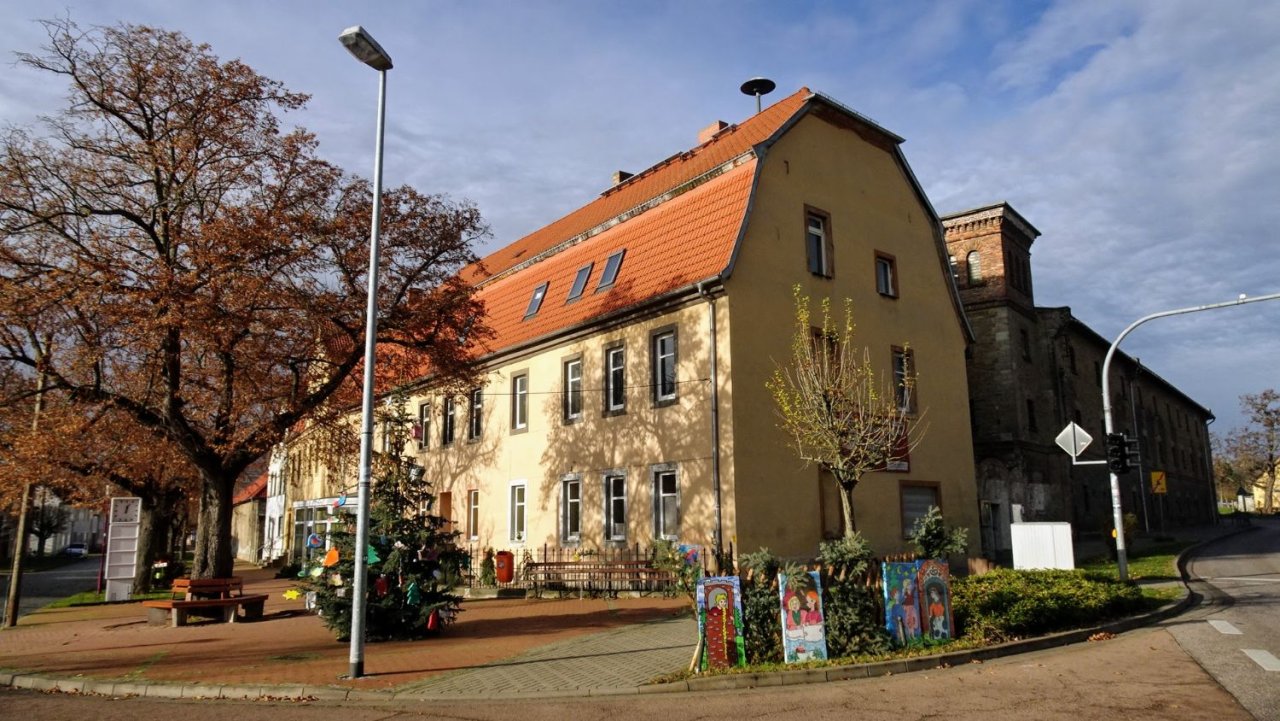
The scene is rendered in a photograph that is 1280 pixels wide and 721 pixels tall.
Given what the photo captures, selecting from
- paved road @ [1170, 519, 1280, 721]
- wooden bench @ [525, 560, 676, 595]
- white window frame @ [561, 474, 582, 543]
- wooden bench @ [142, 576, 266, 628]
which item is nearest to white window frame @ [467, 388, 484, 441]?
white window frame @ [561, 474, 582, 543]

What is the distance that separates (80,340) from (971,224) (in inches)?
1220

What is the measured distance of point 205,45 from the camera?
16.3 meters

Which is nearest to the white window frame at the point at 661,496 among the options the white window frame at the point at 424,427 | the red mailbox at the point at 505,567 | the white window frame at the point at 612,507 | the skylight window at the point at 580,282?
the white window frame at the point at 612,507

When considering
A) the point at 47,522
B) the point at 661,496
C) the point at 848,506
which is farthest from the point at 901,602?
the point at 47,522

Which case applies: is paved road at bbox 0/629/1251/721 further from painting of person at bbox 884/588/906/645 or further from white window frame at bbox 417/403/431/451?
white window frame at bbox 417/403/431/451

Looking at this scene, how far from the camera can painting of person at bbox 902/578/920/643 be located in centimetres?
1105

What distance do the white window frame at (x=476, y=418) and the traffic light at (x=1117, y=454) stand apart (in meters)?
17.9

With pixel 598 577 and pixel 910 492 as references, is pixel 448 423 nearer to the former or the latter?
pixel 598 577

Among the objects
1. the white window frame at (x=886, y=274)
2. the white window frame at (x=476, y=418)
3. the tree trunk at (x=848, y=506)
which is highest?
the white window frame at (x=886, y=274)

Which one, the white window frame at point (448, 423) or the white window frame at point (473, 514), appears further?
the white window frame at point (448, 423)

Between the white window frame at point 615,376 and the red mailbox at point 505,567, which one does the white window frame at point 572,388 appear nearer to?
the white window frame at point 615,376

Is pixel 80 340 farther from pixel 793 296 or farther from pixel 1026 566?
pixel 1026 566

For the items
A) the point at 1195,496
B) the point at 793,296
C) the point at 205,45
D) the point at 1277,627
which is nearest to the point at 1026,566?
the point at 1277,627

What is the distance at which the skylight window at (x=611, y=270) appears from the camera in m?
23.2
